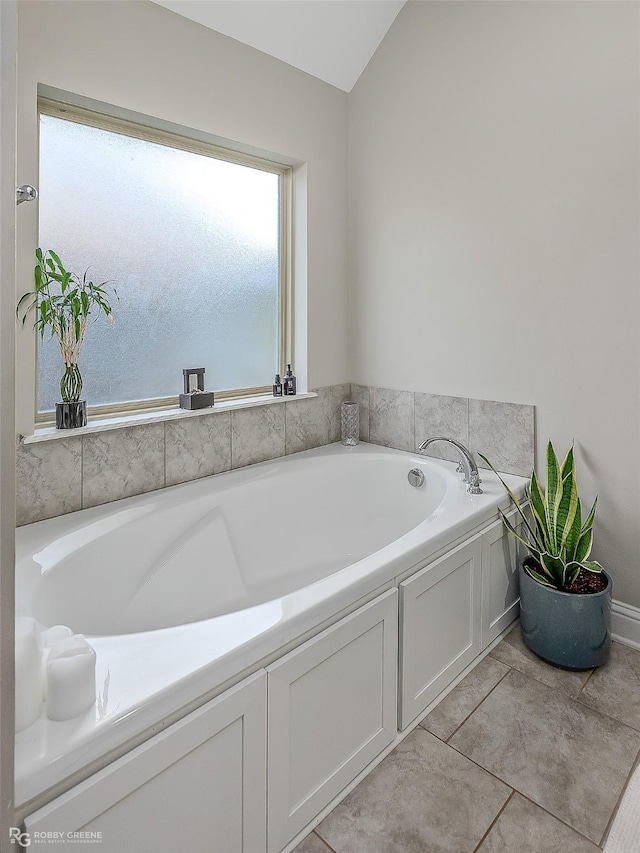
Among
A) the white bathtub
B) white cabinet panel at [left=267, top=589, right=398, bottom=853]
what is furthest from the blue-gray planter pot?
white cabinet panel at [left=267, top=589, right=398, bottom=853]

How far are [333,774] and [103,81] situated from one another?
A: 2.32 m

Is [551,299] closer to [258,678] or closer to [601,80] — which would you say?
[601,80]

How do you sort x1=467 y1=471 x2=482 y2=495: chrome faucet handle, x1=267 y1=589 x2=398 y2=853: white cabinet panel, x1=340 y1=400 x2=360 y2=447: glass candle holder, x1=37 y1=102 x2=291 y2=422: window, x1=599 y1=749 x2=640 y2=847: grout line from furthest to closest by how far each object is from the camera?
1. x1=340 y1=400 x2=360 y2=447: glass candle holder
2. x1=467 y1=471 x2=482 y2=495: chrome faucet handle
3. x1=37 y1=102 x2=291 y2=422: window
4. x1=599 y1=749 x2=640 y2=847: grout line
5. x1=267 y1=589 x2=398 y2=853: white cabinet panel

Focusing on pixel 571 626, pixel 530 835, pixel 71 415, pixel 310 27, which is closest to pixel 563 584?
pixel 571 626

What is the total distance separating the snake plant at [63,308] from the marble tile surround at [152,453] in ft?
0.70

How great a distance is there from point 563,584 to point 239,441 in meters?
1.45

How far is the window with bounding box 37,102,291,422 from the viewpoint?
6.23ft

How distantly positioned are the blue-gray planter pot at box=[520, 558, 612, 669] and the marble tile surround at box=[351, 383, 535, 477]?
572 mm

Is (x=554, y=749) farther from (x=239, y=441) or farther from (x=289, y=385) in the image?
(x=289, y=385)

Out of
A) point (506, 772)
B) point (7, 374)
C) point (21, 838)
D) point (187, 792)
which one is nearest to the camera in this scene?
point (7, 374)

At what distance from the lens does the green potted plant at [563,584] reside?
72.7 inches

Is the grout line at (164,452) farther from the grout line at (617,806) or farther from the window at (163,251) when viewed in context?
the grout line at (617,806)

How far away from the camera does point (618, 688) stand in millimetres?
1804

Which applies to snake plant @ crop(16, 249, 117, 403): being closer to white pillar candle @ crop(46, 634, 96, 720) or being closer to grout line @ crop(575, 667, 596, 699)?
white pillar candle @ crop(46, 634, 96, 720)
